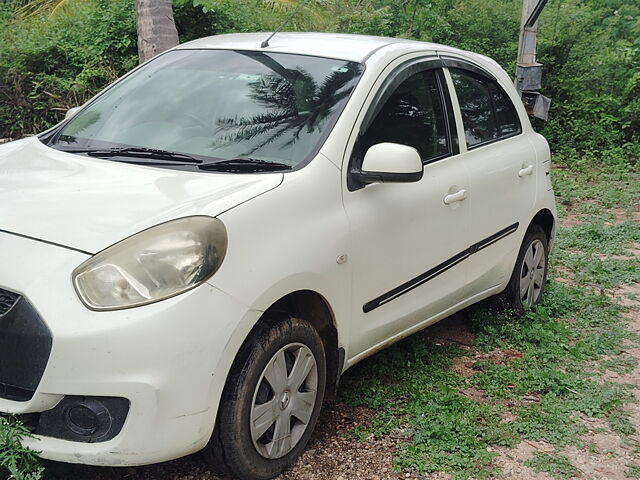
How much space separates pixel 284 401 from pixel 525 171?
2482 millimetres

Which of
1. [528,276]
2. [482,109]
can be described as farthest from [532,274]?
[482,109]

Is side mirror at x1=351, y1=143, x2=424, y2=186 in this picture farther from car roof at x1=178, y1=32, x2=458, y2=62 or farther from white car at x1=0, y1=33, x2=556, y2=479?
car roof at x1=178, y1=32, x2=458, y2=62

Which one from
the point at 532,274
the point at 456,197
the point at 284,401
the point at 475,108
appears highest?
the point at 475,108

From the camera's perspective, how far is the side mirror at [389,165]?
3.46 meters

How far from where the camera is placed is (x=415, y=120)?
13.5 ft

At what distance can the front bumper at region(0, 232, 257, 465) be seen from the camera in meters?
2.64

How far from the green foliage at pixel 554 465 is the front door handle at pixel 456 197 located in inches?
50.8

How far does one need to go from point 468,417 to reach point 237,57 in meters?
2.12

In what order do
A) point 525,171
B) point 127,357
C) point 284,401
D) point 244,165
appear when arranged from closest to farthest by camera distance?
point 127,357 < point 284,401 < point 244,165 < point 525,171

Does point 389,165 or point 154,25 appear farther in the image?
point 154,25

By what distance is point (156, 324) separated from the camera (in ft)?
8.77

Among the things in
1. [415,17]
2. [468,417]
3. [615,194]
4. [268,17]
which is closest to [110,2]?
[268,17]

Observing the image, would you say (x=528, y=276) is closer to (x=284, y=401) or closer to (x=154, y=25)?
(x=284, y=401)

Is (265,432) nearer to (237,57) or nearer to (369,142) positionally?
(369,142)
